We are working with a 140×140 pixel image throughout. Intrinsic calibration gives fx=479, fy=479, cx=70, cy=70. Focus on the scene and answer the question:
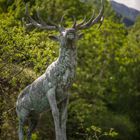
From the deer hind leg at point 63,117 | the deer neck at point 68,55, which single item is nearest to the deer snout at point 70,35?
the deer neck at point 68,55

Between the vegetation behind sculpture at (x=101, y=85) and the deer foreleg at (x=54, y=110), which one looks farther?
the vegetation behind sculpture at (x=101, y=85)

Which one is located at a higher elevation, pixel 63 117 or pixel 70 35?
pixel 70 35

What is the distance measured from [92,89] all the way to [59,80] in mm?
16465

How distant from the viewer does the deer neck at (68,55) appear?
8055 millimetres

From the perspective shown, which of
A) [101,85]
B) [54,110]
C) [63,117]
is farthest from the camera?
[101,85]

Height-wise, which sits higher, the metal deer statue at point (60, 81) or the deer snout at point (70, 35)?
the deer snout at point (70, 35)

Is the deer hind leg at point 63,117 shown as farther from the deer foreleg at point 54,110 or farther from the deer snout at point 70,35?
the deer snout at point 70,35

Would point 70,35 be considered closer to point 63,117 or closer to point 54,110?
point 54,110

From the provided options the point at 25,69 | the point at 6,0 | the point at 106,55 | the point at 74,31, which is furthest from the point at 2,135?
the point at 6,0

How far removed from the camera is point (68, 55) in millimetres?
8055

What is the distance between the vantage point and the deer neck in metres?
8.05

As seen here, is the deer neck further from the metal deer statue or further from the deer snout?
the deer snout

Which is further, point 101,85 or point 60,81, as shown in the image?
point 101,85

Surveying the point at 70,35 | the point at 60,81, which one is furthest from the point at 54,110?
the point at 70,35
